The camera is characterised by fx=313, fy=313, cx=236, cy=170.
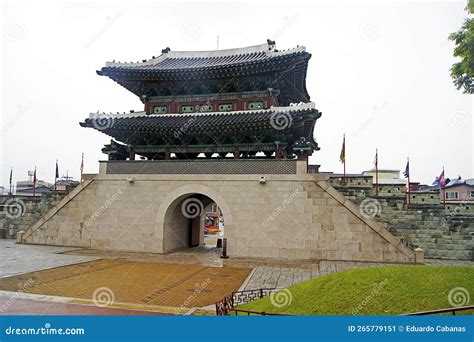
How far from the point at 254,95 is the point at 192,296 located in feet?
42.8

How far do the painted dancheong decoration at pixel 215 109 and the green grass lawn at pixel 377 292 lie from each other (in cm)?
1077

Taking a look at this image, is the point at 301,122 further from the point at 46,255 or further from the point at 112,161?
the point at 46,255

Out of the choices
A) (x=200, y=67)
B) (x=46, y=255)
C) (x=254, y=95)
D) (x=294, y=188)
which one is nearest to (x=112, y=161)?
(x=46, y=255)

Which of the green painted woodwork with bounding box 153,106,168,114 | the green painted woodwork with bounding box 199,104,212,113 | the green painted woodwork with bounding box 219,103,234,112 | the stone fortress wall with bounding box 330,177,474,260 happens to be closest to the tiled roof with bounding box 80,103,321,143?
the green painted woodwork with bounding box 153,106,168,114

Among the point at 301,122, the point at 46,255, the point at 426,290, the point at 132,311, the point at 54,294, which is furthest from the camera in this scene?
the point at 301,122

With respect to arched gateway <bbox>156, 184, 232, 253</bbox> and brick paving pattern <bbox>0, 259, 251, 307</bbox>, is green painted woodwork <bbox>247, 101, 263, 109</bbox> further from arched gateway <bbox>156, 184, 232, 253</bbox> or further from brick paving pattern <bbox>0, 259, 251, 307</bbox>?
brick paving pattern <bbox>0, 259, 251, 307</bbox>

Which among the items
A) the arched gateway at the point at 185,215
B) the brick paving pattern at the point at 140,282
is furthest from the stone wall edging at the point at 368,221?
the brick paving pattern at the point at 140,282

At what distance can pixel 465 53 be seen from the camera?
8.16 m

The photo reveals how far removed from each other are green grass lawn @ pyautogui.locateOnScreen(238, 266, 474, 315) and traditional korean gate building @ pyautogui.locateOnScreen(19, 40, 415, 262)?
8.65 m

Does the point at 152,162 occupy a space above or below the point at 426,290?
above

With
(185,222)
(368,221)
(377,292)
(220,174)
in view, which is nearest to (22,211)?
(185,222)

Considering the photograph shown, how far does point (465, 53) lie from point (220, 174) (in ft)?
39.3

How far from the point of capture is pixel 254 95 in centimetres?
1894

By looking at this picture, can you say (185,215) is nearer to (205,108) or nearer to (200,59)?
(205,108)
